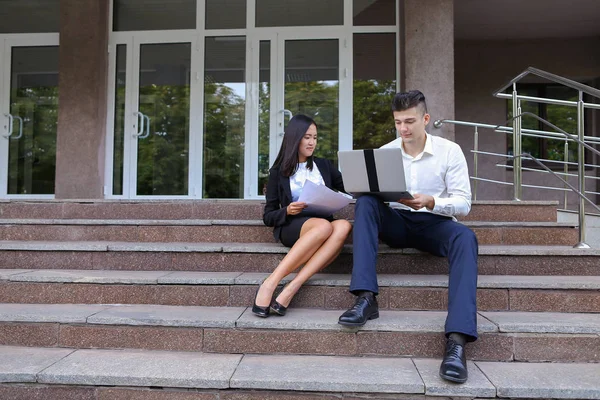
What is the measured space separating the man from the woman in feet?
0.71

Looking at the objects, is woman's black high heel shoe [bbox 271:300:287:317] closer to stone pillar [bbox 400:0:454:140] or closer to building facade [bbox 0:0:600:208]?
stone pillar [bbox 400:0:454:140]

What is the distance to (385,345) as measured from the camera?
219cm

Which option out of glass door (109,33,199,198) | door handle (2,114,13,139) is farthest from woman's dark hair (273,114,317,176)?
door handle (2,114,13,139)

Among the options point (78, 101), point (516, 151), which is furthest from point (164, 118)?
point (516, 151)

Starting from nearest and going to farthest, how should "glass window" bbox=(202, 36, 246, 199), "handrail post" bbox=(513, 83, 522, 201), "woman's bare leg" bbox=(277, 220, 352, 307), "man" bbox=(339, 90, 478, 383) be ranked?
"man" bbox=(339, 90, 478, 383)
"woman's bare leg" bbox=(277, 220, 352, 307)
"handrail post" bbox=(513, 83, 522, 201)
"glass window" bbox=(202, 36, 246, 199)

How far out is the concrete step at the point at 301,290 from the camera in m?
2.47

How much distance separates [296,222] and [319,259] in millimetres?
308

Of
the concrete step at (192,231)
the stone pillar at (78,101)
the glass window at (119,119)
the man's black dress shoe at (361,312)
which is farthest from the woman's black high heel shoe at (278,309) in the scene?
the glass window at (119,119)

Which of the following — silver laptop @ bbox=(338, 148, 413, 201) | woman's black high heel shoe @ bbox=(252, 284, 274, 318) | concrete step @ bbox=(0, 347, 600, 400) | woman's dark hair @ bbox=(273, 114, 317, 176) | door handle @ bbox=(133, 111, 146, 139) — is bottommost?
concrete step @ bbox=(0, 347, 600, 400)

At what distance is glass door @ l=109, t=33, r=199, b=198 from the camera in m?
5.54

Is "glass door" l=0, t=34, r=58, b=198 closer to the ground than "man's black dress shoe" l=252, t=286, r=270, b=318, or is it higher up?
higher up

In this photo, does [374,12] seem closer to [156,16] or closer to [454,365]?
[156,16]

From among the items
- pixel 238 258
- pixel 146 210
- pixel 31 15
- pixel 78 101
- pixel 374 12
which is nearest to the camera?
pixel 238 258

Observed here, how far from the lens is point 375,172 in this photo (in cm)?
233
